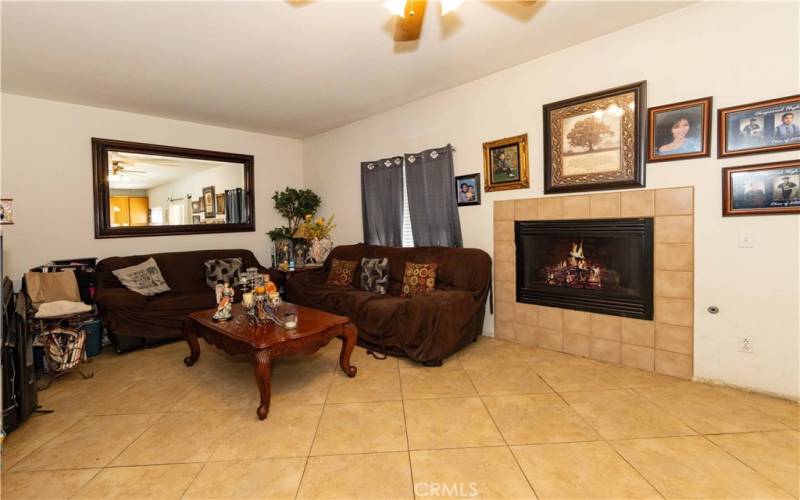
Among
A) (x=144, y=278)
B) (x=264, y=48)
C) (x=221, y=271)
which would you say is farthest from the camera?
(x=221, y=271)

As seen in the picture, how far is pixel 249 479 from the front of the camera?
1.66 meters

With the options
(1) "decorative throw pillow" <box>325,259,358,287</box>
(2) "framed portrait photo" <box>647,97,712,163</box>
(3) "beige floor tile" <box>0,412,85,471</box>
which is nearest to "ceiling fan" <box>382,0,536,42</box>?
(2) "framed portrait photo" <box>647,97,712,163</box>

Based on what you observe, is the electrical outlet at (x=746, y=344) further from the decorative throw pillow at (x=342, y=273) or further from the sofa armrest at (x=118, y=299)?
the sofa armrest at (x=118, y=299)

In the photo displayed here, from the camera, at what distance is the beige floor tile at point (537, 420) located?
1.93m

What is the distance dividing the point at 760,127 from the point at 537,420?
2.29 m

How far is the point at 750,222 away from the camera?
2318 mm

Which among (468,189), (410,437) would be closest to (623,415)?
(410,437)

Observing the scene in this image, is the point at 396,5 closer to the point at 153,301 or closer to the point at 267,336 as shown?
the point at 267,336

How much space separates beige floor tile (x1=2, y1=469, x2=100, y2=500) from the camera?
5.23 feet

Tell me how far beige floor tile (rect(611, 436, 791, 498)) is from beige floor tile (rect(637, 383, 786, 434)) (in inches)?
8.4

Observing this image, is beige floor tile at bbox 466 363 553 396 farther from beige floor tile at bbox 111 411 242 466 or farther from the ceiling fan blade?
the ceiling fan blade

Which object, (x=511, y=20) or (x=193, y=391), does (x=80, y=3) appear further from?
(x=511, y=20)

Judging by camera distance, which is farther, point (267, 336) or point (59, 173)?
point (59, 173)

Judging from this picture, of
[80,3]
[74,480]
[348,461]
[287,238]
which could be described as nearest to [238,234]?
[287,238]
